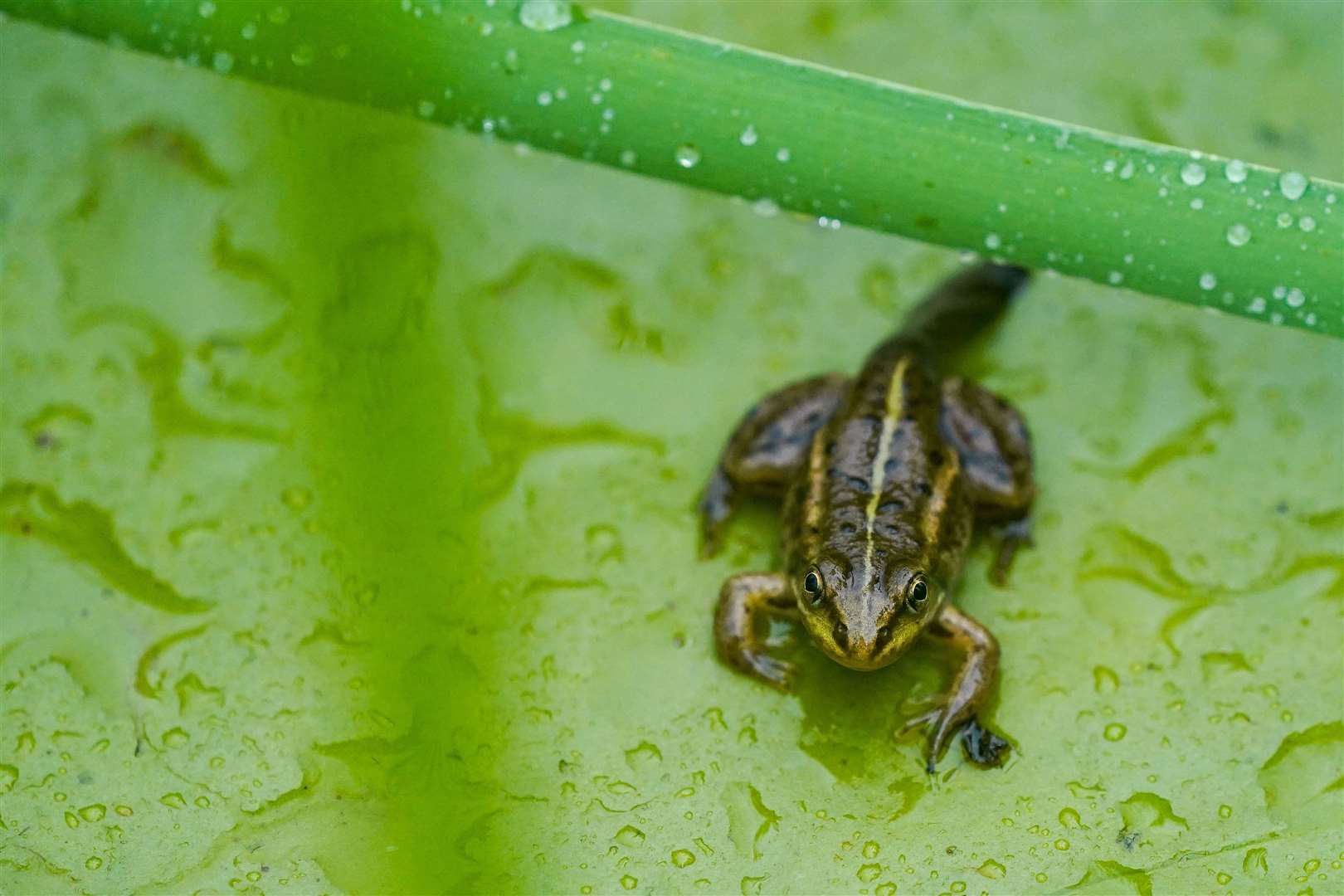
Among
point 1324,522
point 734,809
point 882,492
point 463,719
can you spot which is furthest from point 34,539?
point 1324,522

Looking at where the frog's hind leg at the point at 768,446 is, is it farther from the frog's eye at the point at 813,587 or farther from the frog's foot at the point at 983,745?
the frog's foot at the point at 983,745

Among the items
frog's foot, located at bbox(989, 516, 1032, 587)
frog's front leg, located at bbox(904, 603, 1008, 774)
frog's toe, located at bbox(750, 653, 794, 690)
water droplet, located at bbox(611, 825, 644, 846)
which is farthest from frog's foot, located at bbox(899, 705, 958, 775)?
water droplet, located at bbox(611, 825, 644, 846)

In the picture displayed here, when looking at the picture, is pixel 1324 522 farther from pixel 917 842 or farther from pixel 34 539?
pixel 34 539

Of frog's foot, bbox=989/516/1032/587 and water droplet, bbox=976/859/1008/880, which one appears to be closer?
water droplet, bbox=976/859/1008/880

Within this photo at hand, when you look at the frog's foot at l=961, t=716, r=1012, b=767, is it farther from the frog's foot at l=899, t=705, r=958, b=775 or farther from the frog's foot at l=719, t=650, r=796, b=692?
the frog's foot at l=719, t=650, r=796, b=692

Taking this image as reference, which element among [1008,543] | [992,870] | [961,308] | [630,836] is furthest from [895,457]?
[630,836]
